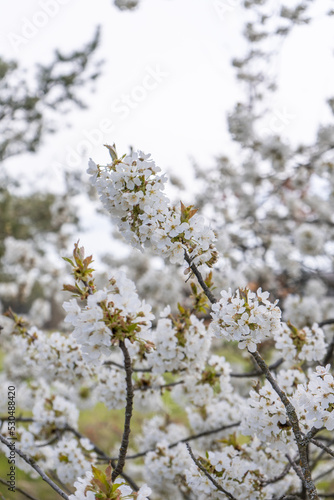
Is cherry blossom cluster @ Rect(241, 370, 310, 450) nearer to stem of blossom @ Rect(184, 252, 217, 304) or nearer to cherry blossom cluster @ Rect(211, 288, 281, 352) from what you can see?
cherry blossom cluster @ Rect(211, 288, 281, 352)

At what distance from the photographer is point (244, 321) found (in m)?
1.34

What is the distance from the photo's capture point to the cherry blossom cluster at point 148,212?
138 cm

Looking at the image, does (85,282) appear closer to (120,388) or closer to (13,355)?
(120,388)

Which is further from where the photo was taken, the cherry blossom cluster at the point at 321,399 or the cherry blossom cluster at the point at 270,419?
the cherry blossom cluster at the point at 270,419

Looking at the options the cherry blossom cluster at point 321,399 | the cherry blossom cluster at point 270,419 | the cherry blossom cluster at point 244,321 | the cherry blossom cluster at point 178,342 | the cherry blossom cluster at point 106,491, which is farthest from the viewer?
the cherry blossom cluster at point 178,342

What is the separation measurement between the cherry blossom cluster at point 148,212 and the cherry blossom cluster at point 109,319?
9.3 inches

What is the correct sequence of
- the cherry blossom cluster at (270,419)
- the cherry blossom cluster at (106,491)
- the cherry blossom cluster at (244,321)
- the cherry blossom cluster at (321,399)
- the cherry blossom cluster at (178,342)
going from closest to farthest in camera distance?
the cherry blossom cluster at (106,491) < the cherry blossom cluster at (321,399) < the cherry blossom cluster at (244,321) < the cherry blossom cluster at (270,419) < the cherry blossom cluster at (178,342)

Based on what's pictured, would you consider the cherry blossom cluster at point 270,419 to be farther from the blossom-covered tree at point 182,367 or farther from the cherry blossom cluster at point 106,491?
the cherry blossom cluster at point 106,491

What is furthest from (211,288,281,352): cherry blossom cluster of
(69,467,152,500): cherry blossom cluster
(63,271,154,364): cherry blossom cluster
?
(69,467,152,500): cherry blossom cluster

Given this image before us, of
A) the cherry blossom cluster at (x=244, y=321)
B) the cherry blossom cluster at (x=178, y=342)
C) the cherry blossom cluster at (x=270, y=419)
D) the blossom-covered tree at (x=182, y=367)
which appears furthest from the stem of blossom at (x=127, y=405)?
the cherry blossom cluster at (x=178, y=342)

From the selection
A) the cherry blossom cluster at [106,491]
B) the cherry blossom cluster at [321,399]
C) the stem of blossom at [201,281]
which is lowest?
the cherry blossom cluster at [106,491]

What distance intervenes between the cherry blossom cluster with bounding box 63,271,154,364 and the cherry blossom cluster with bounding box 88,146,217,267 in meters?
0.24

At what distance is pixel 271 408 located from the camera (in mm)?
1535

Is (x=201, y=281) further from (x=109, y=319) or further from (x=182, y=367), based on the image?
(x=182, y=367)
